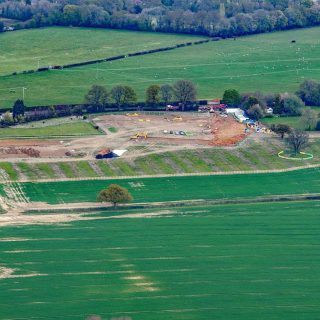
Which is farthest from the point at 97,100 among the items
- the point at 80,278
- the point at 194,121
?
the point at 80,278

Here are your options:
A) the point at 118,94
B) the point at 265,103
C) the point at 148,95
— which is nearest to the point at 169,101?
the point at 148,95

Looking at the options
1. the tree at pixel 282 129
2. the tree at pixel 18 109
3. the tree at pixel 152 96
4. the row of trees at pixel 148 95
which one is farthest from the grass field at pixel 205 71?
the tree at pixel 282 129

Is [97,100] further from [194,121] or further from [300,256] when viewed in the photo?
[300,256]

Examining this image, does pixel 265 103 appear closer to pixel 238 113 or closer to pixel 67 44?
pixel 238 113

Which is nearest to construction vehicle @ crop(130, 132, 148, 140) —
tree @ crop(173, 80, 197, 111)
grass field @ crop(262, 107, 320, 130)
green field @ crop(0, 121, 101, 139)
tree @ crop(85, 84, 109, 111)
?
green field @ crop(0, 121, 101, 139)

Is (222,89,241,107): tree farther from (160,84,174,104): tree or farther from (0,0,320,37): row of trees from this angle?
(0,0,320,37): row of trees
